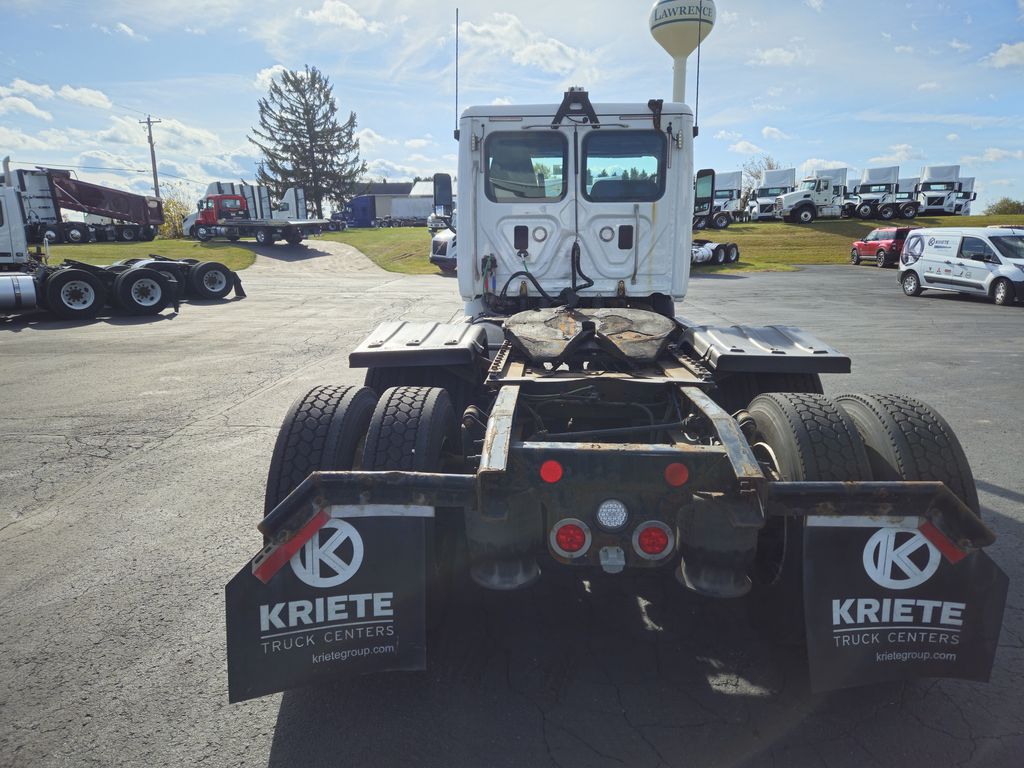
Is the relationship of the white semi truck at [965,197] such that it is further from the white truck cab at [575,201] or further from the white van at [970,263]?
the white truck cab at [575,201]

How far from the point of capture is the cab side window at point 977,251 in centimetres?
1716

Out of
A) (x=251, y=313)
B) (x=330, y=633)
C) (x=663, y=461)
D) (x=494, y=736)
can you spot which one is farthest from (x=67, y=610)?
(x=251, y=313)

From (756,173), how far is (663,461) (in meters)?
78.1

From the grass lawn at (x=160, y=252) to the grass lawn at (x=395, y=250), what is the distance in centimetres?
621

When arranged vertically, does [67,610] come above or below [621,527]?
below

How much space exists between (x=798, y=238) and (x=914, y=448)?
133ft

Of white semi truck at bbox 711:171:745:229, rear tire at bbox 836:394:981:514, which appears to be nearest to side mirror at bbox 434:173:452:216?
rear tire at bbox 836:394:981:514

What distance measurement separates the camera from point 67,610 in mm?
3246

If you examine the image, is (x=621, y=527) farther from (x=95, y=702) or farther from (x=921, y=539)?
(x=95, y=702)

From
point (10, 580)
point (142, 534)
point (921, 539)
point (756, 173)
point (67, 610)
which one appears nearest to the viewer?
point (921, 539)

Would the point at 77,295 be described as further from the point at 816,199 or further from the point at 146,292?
the point at 816,199

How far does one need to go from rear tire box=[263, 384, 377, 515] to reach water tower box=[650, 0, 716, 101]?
25240mm

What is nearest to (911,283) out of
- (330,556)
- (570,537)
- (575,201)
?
(575,201)

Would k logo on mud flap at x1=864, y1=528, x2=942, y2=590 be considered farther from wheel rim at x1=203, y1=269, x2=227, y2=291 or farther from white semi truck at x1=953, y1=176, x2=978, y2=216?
white semi truck at x1=953, y1=176, x2=978, y2=216
